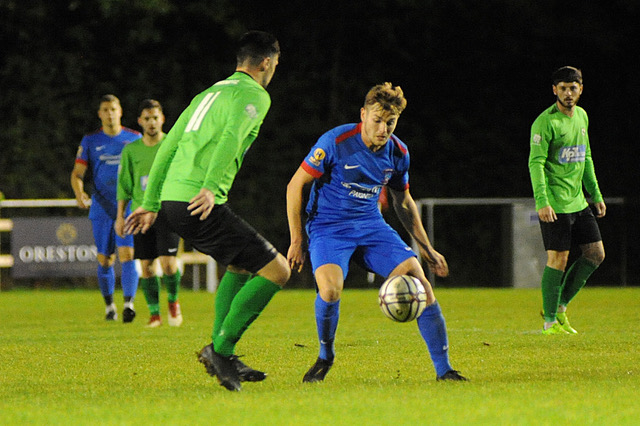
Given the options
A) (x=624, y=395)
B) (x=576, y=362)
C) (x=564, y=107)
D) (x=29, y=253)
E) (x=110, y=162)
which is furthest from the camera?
(x=29, y=253)

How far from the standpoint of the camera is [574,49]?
2316 centimetres

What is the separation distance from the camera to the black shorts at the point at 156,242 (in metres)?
10.6

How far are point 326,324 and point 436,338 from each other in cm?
65

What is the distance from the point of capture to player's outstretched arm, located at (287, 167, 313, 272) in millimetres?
6305

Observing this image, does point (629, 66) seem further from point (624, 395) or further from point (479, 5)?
point (624, 395)

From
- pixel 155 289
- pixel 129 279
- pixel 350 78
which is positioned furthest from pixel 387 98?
pixel 350 78

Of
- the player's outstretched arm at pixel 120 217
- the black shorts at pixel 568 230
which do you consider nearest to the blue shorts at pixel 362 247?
the black shorts at pixel 568 230

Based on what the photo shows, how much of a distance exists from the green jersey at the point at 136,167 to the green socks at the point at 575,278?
3960 mm

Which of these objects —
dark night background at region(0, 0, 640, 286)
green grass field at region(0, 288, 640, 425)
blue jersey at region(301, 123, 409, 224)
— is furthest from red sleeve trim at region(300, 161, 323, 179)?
dark night background at region(0, 0, 640, 286)

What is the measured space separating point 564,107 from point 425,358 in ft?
9.26

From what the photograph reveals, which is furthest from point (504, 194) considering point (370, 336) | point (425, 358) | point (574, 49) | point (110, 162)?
point (425, 358)

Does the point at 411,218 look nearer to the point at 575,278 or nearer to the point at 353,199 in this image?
the point at 353,199

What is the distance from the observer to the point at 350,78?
2350cm

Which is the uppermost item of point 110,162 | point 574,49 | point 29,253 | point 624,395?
point 574,49
